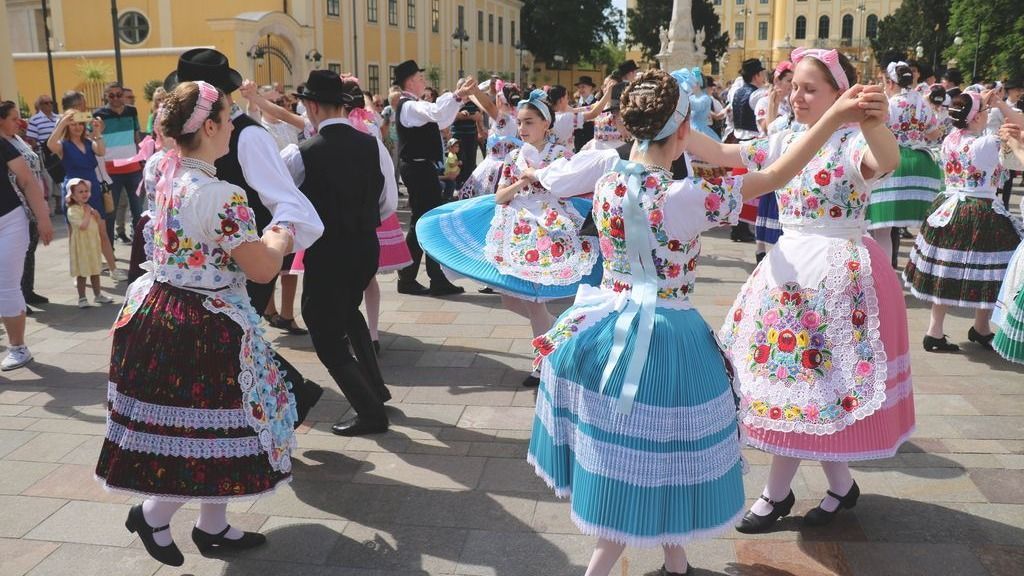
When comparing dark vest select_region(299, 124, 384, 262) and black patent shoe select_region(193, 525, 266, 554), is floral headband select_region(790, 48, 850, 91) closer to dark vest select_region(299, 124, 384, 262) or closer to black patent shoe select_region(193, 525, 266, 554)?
dark vest select_region(299, 124, 384, 262)

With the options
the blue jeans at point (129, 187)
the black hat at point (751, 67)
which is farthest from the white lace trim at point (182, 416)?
the black hat at point (751, 67)

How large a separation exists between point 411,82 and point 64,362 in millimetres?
3706

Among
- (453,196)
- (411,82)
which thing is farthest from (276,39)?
(411,82)

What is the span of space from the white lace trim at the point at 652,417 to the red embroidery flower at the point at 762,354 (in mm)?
628

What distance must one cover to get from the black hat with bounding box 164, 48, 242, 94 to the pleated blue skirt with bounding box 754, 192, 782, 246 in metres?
5.73

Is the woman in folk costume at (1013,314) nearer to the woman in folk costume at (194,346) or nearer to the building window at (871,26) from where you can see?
the woman in folk costume at (194,346)

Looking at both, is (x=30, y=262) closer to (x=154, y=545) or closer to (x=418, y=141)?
(x=418, y=141)

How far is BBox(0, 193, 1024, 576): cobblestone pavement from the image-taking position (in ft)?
11.8

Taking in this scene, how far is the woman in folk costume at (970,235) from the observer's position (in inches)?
247

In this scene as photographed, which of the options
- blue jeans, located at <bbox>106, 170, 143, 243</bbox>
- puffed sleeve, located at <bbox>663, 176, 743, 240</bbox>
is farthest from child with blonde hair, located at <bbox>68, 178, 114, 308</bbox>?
puffed sleeve, located at <bbox>663, 176, 743, 240</bbox>

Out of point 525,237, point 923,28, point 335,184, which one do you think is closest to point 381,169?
point 335,184

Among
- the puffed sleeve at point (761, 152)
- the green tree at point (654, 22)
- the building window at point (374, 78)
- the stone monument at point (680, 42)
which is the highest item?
the green tree at point (654, 22)

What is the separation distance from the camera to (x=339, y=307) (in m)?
4.84

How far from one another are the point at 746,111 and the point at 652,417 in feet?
30.0
